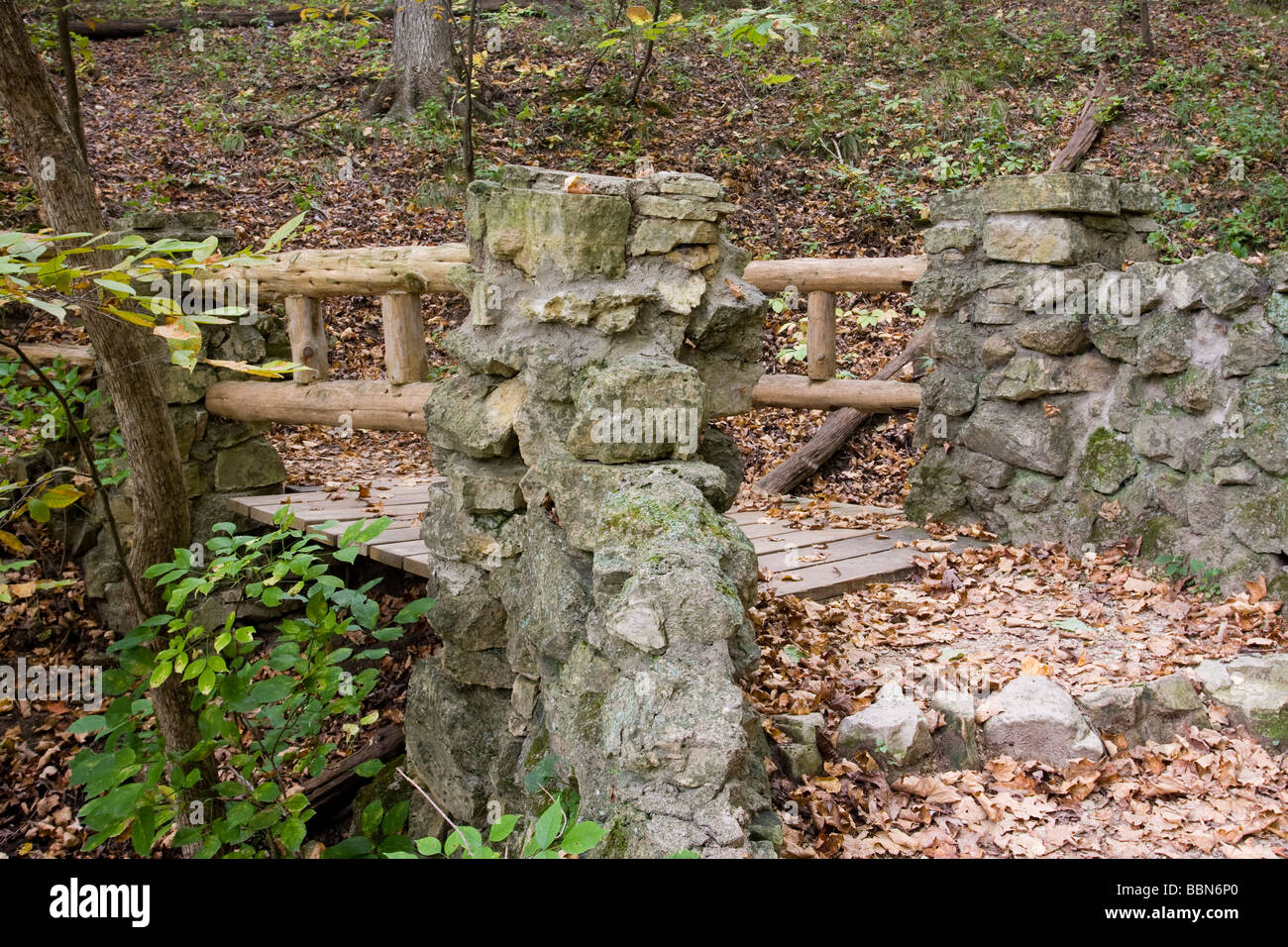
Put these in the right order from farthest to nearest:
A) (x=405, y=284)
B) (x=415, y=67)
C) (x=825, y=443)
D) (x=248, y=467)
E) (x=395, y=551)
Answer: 1. (x=415, y=67)
2. (x=825, y=443)
3. (x=248, y=467)
4. (x=405, y=284)
5. (x=395, y=551)

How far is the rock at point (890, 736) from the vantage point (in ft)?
10.7

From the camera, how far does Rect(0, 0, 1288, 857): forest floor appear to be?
3.20m

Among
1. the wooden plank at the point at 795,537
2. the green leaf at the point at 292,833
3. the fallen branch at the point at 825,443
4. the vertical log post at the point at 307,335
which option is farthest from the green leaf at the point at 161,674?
the fallen branch at the point at 825,443

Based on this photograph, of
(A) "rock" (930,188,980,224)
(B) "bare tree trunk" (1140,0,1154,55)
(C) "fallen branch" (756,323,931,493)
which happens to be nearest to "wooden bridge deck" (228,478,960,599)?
(C) "fallen branch" (756,323,931,493)

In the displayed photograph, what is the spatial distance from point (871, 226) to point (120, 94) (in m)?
9.55

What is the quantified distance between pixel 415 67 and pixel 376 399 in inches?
306

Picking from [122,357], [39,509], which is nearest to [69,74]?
[122,357]

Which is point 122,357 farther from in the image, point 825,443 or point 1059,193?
point 825,443

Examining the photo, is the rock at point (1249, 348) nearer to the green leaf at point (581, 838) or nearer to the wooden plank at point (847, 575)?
the wooden plank at point (847, 575)

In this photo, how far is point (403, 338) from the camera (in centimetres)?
558

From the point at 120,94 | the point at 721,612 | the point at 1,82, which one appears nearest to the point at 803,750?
the point at 721,612

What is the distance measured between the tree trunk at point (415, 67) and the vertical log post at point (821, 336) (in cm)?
708

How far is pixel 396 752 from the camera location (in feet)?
17.3
